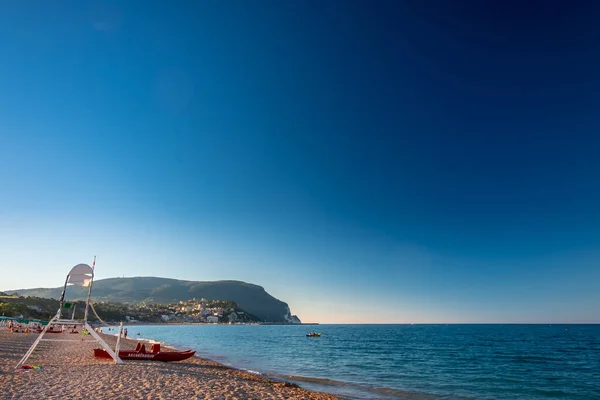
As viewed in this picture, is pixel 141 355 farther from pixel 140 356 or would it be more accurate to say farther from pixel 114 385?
pixel 114 385

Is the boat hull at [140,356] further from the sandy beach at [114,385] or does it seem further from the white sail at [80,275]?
the white sail at [80,275]

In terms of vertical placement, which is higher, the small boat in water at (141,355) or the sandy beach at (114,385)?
the sandy beach at (114,385)

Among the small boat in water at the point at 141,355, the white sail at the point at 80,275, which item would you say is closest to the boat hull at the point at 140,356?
the small boat in water at the point at 141,355

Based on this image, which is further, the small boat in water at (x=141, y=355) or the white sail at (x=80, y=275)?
the small boat in water at (x=141, y=355)

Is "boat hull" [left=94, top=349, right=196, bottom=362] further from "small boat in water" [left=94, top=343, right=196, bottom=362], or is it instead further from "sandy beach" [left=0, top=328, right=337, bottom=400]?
"sandy beach" [left=0, top=328, right=337, bottom=400]

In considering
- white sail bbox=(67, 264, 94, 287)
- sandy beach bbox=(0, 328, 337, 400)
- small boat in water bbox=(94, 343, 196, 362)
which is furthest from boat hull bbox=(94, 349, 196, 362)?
white sail bbox=(67, 264, 94, 287)

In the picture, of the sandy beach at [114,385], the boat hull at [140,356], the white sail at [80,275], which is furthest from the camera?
the boat hull at [140,356]

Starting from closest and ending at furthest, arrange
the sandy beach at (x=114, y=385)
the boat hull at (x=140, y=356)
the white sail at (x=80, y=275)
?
the sandy beach at (x=114, y=385), the white sail at (x=80, y=275), the boat hull at (x=140, y=356)

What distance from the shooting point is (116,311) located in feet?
647

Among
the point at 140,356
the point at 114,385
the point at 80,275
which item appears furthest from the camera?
the point at 140,356

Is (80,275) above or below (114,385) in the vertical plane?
above

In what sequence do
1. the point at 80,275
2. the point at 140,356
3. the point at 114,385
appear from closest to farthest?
the point at 114,385, the point at 80,275, the point at 140,356

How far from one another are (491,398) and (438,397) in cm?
370

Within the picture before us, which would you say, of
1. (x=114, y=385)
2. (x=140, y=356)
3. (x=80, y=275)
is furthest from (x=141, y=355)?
(x=114, y=385)
